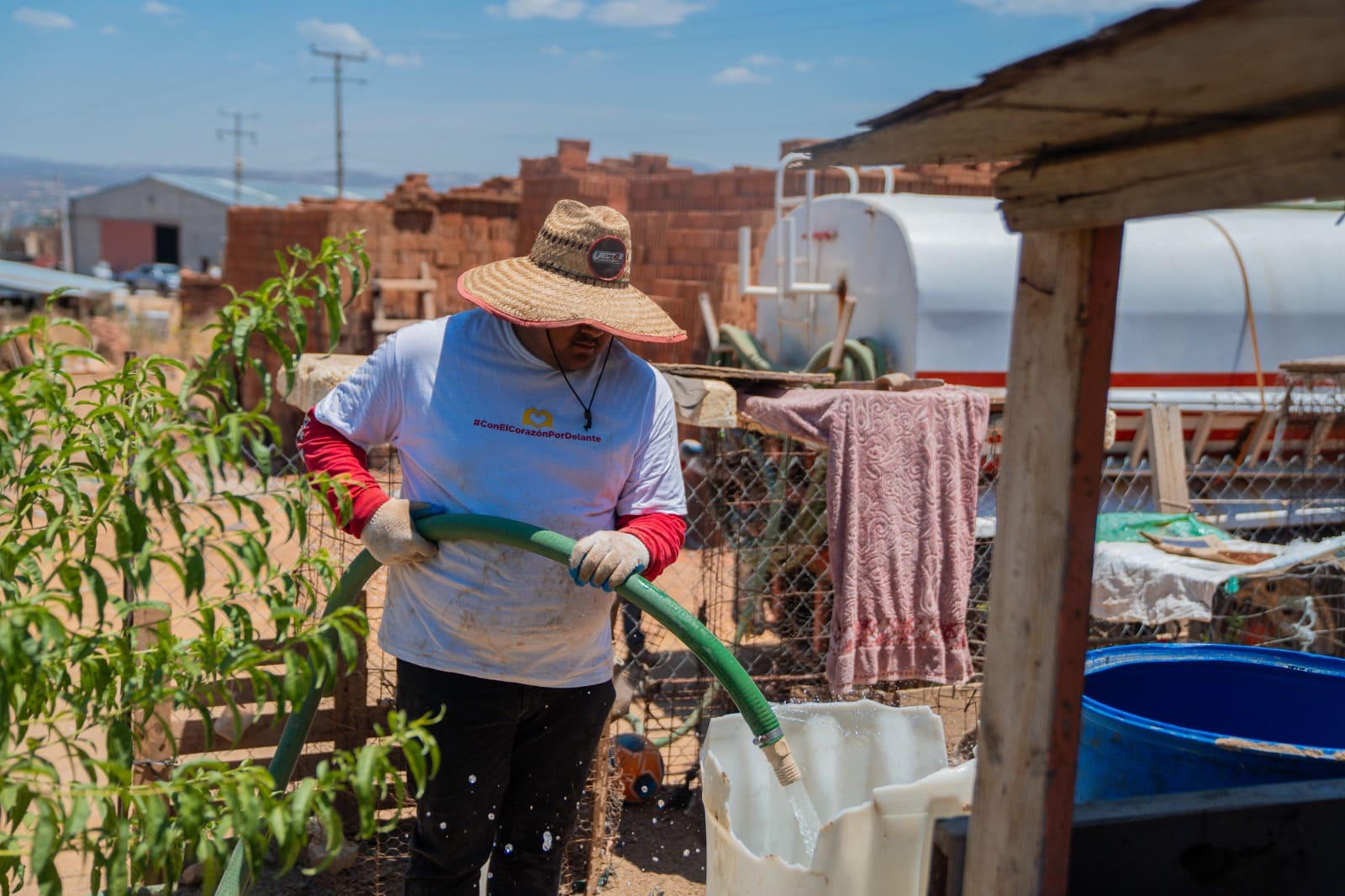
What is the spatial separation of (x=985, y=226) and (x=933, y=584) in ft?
11.0

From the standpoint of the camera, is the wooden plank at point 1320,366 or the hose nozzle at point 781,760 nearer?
the hose nozzle at point 781,760

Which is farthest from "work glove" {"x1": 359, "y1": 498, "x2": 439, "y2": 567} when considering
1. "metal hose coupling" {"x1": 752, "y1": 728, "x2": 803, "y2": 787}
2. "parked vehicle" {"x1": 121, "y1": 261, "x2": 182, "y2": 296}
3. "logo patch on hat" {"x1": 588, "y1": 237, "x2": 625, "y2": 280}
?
"parked vehicle" {"x1": 121, "y1": 261, "x2": 182, "y2": 296}

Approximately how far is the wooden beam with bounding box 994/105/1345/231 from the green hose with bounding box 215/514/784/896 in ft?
3.80

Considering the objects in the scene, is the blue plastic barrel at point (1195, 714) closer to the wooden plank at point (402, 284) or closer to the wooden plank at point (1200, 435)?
the wooden plank at point (1200, 435)

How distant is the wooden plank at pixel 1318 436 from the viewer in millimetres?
6758

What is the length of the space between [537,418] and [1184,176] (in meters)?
1.65

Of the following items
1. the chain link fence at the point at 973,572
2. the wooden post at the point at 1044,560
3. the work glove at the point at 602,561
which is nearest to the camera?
the wooden post at the point at 1044,560

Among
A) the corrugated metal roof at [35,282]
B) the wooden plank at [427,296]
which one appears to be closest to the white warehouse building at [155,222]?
the corrugated metal roof at [35,282]

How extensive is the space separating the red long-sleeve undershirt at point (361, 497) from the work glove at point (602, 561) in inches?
5.6

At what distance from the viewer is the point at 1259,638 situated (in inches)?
228

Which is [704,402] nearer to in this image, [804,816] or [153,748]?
[804,816]

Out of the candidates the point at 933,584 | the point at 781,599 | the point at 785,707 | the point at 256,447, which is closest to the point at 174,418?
the point at 256,447

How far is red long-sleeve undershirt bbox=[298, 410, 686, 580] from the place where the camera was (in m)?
2.63

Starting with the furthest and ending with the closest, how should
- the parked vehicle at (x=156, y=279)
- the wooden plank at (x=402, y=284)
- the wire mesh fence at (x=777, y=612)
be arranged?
1. the parked vehicle at (x=156, y=279)
2. the wooden plank at (x=402, y=284)
3. the wire mesh fence at (x=777, y=612)
